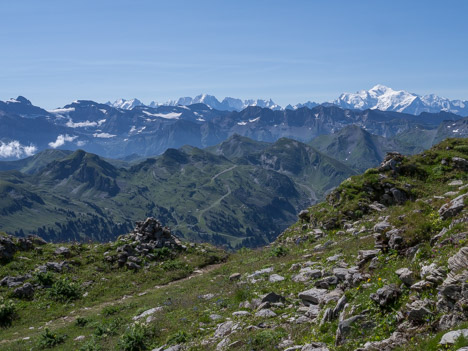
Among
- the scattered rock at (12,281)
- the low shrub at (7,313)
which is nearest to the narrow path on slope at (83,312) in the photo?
the low shrub at (7,313)

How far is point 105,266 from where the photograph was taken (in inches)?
1462

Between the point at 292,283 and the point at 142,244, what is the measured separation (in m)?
23.8

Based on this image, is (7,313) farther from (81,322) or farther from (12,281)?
(81,322)

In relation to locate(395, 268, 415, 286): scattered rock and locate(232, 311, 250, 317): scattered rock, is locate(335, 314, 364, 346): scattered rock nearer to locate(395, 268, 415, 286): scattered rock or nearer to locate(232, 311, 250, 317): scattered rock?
locate(395, 268, 415, 286): scattered rock

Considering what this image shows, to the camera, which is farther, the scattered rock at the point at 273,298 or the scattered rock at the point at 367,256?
the scattered rock at the point at 273,298

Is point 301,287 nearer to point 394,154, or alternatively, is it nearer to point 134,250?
point 134,250

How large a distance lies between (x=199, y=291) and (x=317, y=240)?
1335 cm

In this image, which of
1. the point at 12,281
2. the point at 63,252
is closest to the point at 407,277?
the point at 12,281

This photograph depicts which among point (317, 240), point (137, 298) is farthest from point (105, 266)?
point (317, 240)

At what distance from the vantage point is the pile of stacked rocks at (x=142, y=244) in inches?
1502

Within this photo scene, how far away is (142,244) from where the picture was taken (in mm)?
41031

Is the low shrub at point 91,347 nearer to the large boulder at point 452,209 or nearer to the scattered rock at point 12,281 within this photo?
the scattered rock at point 12,281

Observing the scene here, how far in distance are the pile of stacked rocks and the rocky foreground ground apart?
0.14 metres

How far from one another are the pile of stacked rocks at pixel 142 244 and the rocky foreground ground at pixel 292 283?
0.45 feet
